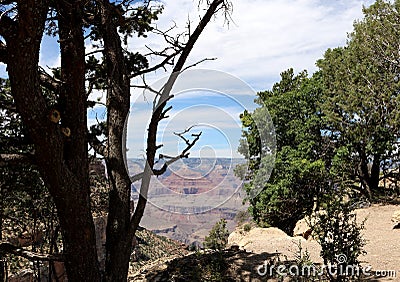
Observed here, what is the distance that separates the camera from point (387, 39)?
12008 mm

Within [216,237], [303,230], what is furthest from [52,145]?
[303,230]

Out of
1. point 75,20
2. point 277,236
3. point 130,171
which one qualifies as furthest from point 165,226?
point 277,236

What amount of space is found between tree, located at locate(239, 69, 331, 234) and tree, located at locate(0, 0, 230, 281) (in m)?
8.23

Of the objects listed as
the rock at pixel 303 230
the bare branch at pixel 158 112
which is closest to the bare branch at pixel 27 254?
the bare branch at pixel 158 112

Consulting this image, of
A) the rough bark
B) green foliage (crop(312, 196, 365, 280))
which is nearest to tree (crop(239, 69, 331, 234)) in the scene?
green foliage (crop(312, 196, 365, 280))

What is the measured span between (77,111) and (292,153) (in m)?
10.9

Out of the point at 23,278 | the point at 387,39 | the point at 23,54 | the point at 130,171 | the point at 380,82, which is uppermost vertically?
the point at 387,39

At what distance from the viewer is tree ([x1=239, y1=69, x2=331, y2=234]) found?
12.9 m

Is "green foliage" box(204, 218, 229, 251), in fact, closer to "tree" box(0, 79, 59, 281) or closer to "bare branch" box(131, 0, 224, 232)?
"tree" box(0, 79, 59, 281)

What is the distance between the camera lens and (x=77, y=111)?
Answer: 360cm

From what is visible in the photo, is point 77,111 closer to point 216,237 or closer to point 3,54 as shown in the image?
point 3,54

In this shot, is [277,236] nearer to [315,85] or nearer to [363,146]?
[363,146]

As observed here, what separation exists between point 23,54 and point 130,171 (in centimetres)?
180

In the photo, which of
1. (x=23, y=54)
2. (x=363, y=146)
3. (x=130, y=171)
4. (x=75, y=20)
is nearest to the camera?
(x=23, y=54)
